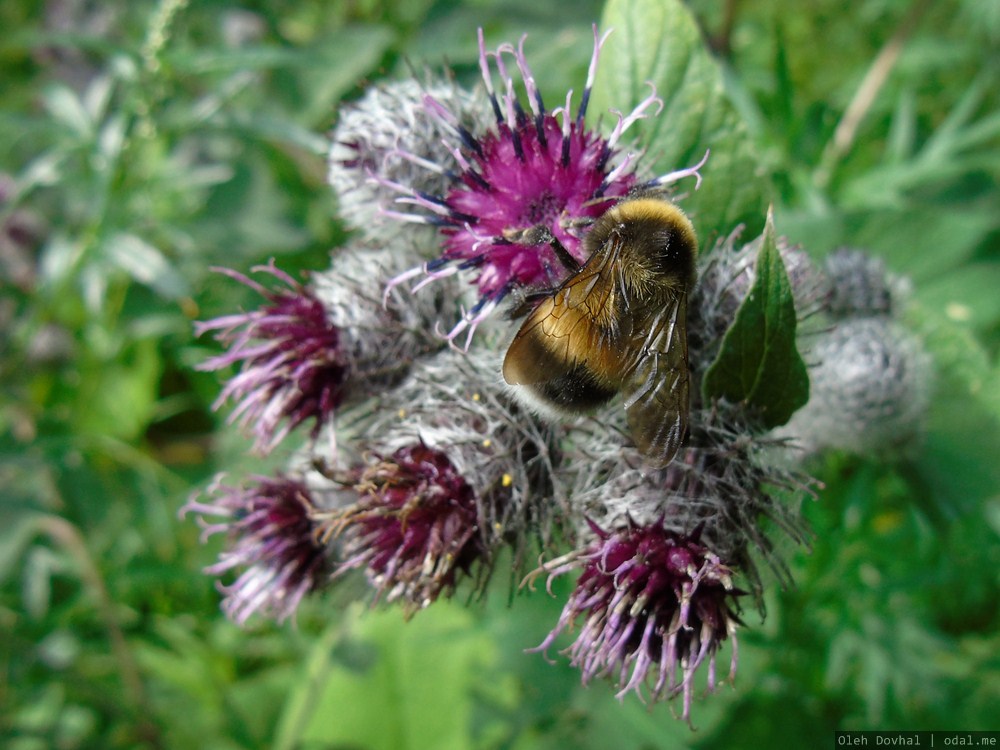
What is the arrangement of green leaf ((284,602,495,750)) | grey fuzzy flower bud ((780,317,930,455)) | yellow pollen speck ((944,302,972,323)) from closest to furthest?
1. grey fuzzy flower bud ((780,317,930,455))
2. yellow pollen speck ((944,302,972,323))
3. green leaf ((284,602,495,750))

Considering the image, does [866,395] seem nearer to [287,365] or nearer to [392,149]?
[392,149]

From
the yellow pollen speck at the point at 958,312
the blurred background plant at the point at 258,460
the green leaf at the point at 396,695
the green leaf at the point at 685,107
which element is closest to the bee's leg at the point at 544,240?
the green leaf at the point at 685,107

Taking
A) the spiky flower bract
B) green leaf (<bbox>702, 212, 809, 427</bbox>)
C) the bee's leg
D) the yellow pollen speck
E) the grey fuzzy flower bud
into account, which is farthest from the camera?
the yellow pollen speck

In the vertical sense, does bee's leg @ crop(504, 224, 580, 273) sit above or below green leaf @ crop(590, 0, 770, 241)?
below

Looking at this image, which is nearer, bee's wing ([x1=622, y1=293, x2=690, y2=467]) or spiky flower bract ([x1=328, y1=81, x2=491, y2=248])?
bee's wing ([x1=622, y1=293, x2=690, y2=467])

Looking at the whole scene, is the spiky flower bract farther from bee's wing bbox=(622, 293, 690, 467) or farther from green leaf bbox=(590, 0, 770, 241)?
bee's wing bbox=(622, 293, 690, 467)

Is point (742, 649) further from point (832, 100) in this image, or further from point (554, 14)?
point (832, 100)

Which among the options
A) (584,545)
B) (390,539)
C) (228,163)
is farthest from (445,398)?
(228,163)

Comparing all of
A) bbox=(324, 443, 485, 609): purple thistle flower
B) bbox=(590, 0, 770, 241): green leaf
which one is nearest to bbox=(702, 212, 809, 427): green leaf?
bbox=(590, 0, 770, 241): green leaf

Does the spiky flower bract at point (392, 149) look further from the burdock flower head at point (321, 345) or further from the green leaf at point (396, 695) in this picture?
the green leaf at point (396, 695)
